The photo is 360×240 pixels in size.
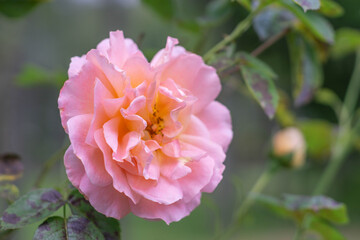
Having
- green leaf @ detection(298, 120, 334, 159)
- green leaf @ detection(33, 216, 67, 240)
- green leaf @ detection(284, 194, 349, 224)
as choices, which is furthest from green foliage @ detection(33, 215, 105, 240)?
green leaf @ detection(298, 120, 334, 159)

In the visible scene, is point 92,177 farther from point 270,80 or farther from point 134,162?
point 270,80

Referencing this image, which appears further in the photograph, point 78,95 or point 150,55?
point 150,55

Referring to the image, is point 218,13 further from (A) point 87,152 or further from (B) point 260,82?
(A) point 87,152

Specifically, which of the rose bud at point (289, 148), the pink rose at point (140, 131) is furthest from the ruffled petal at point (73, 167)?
the rose bud at point (289, 148)

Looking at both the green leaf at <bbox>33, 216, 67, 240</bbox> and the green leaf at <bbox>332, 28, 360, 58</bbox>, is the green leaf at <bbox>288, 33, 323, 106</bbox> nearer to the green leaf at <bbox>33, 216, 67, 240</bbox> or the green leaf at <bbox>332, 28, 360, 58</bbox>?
the green leaf at <bbox>332, 28, 360, 58</bbox>

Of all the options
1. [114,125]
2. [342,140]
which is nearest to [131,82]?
[114,125]

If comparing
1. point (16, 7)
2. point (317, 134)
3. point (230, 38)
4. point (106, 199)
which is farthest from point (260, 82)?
point (317, 134)

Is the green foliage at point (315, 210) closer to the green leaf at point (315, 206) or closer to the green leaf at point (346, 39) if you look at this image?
the green leaf at point (315, 206)

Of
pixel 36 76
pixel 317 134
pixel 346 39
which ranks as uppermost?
pixel 36 76
